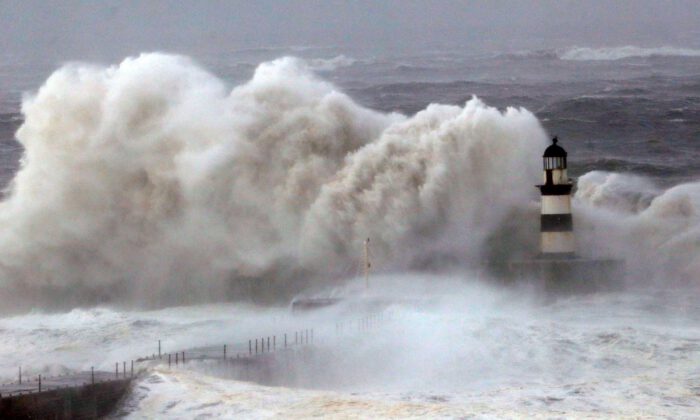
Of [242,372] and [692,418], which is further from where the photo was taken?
[242,372]

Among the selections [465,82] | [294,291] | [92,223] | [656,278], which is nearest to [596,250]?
[656,278]

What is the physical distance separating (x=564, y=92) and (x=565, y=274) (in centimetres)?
2598

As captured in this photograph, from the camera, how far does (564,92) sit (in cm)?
5381

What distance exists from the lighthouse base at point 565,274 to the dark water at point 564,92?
10293 mm

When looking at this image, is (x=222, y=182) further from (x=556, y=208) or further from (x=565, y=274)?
(x=565, y=274)

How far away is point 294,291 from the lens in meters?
30.3

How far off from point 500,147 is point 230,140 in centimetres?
539

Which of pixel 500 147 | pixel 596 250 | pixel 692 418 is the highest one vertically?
pixel 500 147

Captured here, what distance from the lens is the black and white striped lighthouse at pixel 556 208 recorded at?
92.8 feet

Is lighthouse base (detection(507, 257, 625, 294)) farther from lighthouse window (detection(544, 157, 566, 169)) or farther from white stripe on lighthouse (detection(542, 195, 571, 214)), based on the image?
lighthouse window (detection(544, 157, 566, 169))

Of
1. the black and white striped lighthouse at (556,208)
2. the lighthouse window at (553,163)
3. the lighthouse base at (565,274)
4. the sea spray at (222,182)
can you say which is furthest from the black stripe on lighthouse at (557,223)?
the sea spray at (222,182)

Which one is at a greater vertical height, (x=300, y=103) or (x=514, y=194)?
(x=300, y=103)

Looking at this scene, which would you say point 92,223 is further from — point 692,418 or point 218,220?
point 692,418

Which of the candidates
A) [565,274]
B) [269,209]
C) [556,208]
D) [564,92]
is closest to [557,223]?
[556,208]
